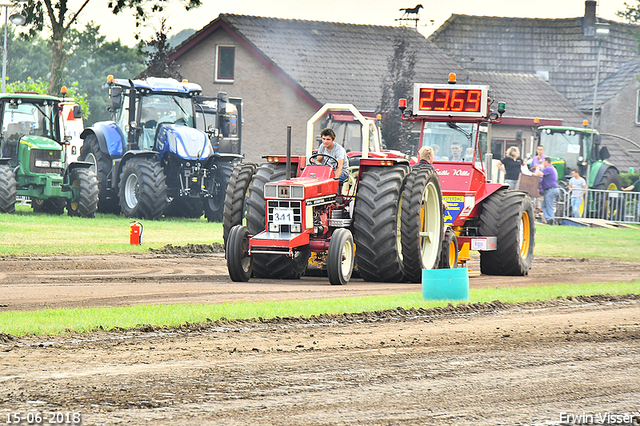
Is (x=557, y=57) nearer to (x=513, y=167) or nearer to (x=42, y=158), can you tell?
(x=513, y=167)

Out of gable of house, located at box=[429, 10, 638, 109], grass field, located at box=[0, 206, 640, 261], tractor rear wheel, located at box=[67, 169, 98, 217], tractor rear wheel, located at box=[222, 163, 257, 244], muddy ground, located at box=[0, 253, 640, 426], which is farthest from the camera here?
gable of house, located at box=[429, 10, 638, 109]

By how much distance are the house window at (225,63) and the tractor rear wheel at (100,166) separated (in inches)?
622

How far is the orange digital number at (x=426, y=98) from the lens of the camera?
1548 centimetres

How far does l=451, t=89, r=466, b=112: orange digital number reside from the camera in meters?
15.4

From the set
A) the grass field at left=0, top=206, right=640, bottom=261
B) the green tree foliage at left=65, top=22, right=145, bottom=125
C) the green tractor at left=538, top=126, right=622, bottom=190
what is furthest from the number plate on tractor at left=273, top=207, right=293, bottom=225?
the green tree foliage at left=65, top=22, right=145, bottom=125

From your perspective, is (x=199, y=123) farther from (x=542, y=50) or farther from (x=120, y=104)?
(x=542, y=50)

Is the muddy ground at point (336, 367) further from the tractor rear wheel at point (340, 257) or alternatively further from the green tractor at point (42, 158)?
the green tractor at point (42, 158)

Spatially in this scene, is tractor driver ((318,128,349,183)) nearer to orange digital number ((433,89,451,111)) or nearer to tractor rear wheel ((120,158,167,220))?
orange digital number ((433,89,451,111))

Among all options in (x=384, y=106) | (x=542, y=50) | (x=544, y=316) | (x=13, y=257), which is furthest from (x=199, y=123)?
(x=542, y=50)

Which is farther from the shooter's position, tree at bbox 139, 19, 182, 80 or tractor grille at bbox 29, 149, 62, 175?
tree at bbox 139, 19, 182, 80

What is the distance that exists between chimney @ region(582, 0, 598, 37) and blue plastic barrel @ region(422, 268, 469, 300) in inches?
1745

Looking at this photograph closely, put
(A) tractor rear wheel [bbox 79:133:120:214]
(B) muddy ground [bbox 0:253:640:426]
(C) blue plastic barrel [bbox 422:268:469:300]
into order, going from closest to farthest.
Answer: (B) muddy ground [bbox 0:253:640:426] < (C) blue plastic barrel [bbox 422:268:469:300] < (A) tractor rear wheel [bbox 79:133:120:214]

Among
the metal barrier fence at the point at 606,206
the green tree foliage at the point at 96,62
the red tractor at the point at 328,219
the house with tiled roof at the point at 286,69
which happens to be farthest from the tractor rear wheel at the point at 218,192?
the green tree foliage at the point at 96,62

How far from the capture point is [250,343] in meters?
8.09
